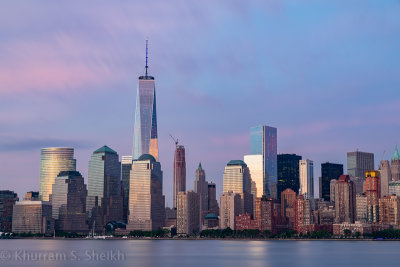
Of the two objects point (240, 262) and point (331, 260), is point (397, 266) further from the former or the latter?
point (240, 262)

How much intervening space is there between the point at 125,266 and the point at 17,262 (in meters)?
30.1

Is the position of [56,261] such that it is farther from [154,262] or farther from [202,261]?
[202,261]

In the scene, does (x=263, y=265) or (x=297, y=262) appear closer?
(x=263, y=265)

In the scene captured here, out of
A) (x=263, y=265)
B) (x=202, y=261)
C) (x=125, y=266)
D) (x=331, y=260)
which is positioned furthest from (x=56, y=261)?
(x=331, y=260)

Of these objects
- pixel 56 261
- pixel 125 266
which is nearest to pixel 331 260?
pixel 125 266

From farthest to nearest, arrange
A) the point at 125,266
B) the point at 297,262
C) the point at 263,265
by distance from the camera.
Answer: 1. the point at 297,262
2. the point at 263,265
3. the point at 125,266

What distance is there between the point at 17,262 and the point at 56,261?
11115 mm

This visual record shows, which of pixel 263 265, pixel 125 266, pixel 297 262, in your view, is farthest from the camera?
pixel 297 262

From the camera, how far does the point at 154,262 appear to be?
616 ft

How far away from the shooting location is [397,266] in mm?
174625

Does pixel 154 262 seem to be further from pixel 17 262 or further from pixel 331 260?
pixel 331 260

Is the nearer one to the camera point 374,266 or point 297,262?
point 374,266

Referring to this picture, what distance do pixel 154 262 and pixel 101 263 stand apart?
1892cm

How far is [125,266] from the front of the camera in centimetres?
16788
